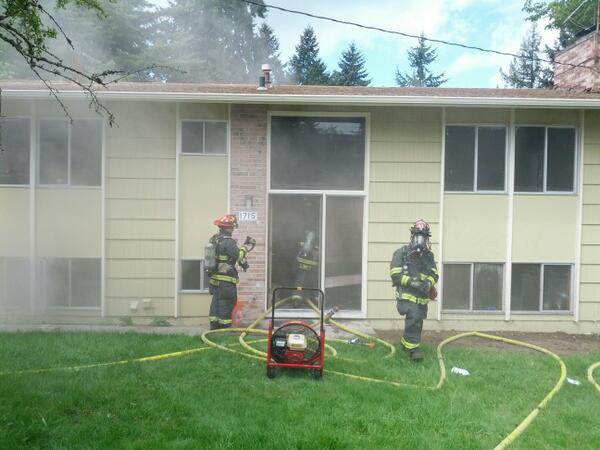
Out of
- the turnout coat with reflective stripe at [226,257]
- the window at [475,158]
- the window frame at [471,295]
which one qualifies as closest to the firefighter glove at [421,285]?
the window frame at [471,295]

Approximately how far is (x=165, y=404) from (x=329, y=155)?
4.95 meters

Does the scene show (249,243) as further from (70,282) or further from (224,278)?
(70,282)

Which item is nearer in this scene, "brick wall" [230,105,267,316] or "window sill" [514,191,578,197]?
"brick wall" [230,105,267,316]

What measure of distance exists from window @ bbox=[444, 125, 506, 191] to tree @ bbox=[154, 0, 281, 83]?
19.4 metres

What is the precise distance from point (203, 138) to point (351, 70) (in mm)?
32995

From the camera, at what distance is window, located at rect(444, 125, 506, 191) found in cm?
830

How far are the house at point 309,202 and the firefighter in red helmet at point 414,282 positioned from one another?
179 cm

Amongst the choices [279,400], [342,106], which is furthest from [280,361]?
[342,106]

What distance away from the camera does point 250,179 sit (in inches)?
321

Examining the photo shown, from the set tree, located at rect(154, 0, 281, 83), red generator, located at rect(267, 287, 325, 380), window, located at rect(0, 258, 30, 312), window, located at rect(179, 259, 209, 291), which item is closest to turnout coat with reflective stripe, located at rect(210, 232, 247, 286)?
window, located at rect(179, 259, 209, 291)

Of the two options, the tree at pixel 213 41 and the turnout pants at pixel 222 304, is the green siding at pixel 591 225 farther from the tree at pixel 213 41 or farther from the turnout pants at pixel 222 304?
the tree at pixel 213 41

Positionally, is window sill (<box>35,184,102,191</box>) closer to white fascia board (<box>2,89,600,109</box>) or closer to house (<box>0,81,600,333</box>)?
house (<box>0,81,600,333</box>)

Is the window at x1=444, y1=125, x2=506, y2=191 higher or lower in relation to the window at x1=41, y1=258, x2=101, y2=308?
higher

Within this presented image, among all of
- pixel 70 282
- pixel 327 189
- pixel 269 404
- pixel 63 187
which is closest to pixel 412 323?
pixel 269 404
